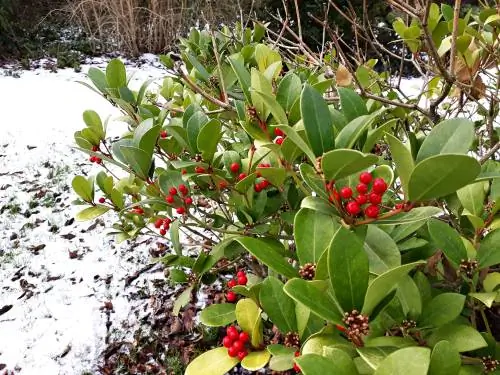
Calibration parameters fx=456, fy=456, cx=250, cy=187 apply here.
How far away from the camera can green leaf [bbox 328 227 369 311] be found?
764 millimetres

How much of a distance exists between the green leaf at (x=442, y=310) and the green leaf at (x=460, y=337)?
3cm

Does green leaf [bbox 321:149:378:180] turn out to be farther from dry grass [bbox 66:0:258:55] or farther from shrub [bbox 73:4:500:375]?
dry grass [bbox 66:0:258:55]

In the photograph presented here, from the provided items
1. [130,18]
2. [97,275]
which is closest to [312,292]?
[97,275]

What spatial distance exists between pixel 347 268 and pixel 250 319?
0.39 metres

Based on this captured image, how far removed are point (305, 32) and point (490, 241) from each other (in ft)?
21.7

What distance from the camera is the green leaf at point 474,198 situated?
1.14 meters

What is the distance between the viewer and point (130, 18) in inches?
325

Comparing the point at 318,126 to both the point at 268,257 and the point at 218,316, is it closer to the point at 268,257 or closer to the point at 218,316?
the point at 268,257

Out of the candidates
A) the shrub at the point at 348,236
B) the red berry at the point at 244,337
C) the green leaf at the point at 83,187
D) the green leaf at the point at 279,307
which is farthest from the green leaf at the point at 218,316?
the green leaf at the point at 83,187

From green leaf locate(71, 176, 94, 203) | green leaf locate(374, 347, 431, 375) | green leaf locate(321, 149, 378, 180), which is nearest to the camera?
green leaf locate(374, 347, 431, 375)

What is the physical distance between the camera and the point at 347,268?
77 centimetres

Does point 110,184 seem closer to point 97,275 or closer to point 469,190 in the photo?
point 469,190

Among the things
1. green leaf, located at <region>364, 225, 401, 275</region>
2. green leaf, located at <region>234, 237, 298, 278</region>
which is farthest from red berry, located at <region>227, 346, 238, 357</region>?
green leaf, located at <region>364, 225, 401, 275</region>

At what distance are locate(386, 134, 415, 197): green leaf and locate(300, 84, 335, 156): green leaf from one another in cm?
12
